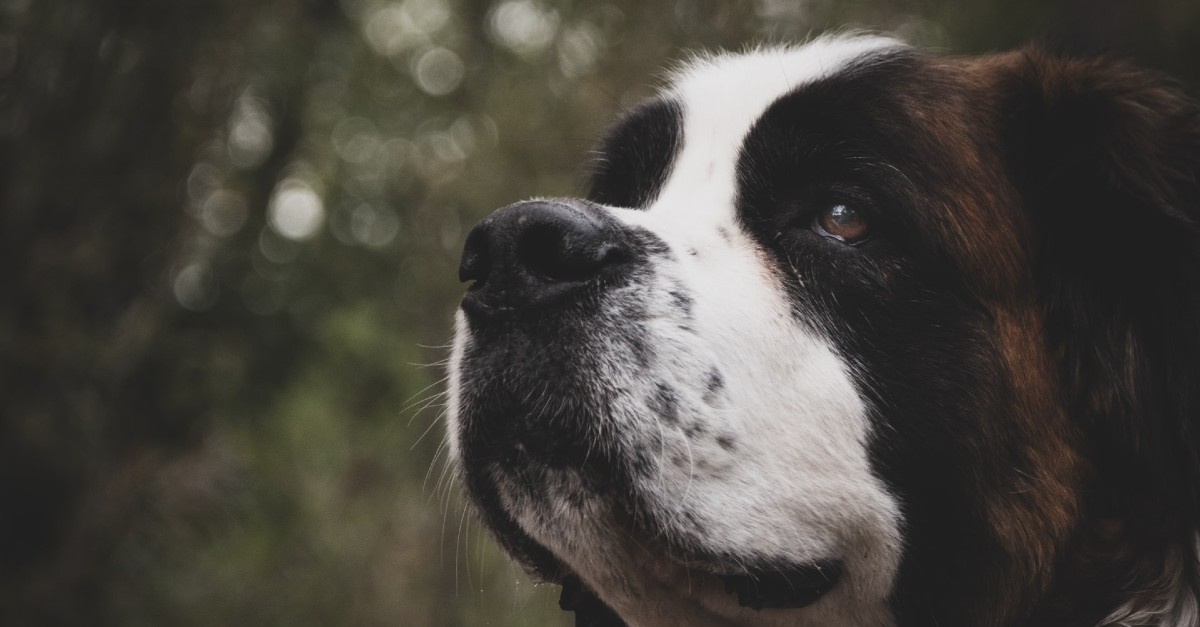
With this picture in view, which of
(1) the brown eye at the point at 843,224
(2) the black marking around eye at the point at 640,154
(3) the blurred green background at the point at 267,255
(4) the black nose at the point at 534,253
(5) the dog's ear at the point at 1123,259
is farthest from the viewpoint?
(3) the blurred green background at the point at 267,255

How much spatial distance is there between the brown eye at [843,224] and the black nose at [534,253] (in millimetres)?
574

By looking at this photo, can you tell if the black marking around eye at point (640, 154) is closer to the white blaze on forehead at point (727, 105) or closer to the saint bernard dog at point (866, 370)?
the white blaze on forehead at point (727, 105)

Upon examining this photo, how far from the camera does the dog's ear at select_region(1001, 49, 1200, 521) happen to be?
2.24 meters

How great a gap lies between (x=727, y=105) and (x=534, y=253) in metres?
0.95

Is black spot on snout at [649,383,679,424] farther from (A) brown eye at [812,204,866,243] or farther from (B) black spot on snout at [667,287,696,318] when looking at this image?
(A) brown eye at [812,204,866,243]

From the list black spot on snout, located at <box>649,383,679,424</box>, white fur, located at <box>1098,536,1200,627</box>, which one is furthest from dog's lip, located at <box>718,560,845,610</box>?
white fur, located at <box>1098,536,1200,627</box>

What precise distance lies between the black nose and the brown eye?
574 millimetres

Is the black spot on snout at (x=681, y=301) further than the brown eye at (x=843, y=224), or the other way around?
the brown eye at (x=843, y=224)

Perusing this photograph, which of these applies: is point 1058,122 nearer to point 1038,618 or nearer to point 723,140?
point 723,140

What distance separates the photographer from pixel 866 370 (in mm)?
2277

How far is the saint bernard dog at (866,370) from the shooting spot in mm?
2066

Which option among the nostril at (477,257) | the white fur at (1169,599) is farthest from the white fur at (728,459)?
the white fur at (1169,599)

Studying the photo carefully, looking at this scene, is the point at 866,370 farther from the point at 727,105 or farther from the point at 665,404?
the point at 727,105

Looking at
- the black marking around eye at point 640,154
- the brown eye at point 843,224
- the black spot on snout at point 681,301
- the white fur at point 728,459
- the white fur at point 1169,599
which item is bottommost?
the white fur at point 1169,599
